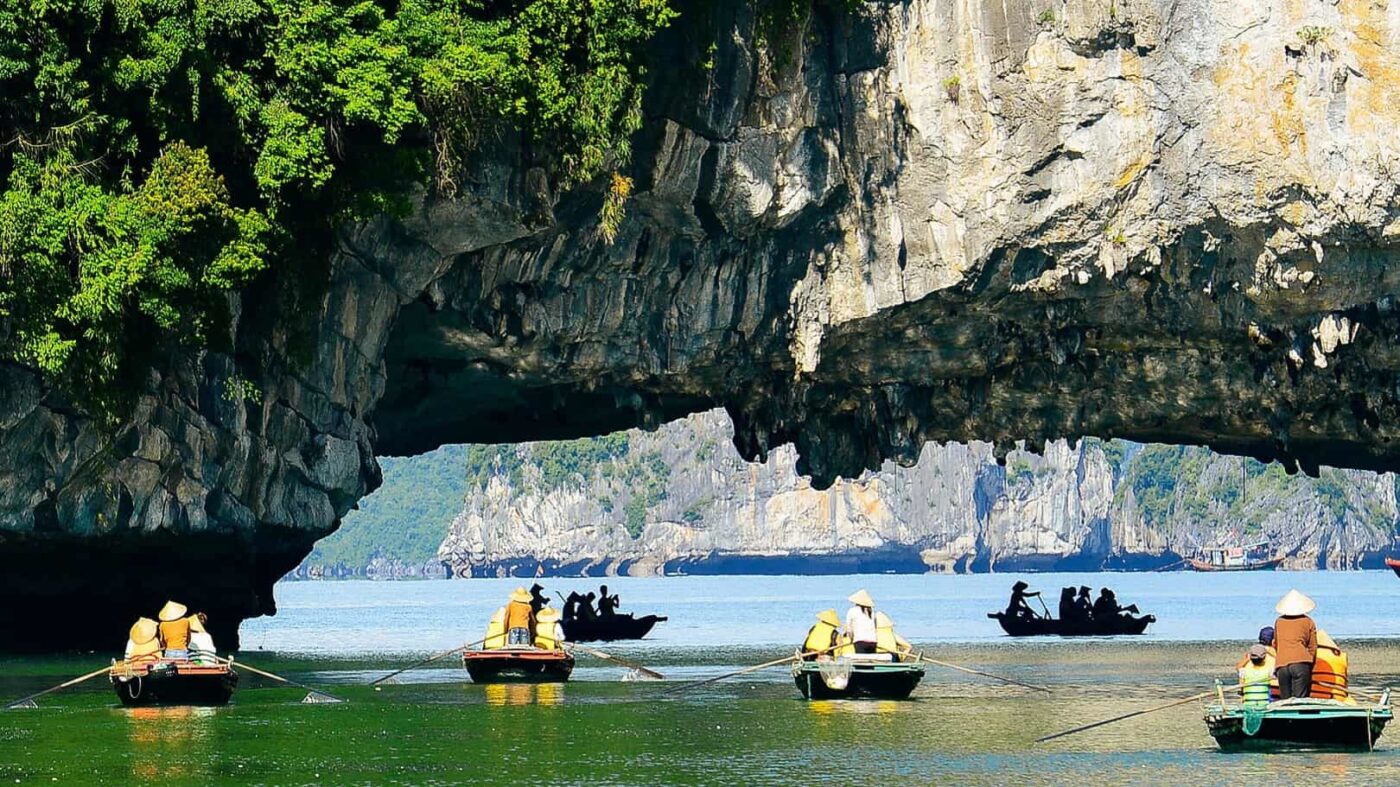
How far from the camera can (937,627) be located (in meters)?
56.0

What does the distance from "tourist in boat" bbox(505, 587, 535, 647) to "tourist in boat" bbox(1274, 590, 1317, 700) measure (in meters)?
12.3

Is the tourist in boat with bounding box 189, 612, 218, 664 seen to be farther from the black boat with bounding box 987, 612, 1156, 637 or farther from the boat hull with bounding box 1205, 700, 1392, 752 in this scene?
the black boat with bounding box 987, 612, 1156, 637

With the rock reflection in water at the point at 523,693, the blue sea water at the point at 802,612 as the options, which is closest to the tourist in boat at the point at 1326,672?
the rock reflection in water at the point at 523,693

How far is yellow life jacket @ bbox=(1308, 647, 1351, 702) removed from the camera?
19484 mm

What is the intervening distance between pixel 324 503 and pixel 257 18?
926 cm

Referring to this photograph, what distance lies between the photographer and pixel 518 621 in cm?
2945

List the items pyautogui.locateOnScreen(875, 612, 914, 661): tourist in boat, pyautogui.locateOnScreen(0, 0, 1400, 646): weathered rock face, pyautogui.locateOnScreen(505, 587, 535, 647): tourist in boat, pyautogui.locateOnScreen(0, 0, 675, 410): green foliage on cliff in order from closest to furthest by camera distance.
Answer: pyautogui.locateOnScreen(875, 612, 914, 661): tourist in boat → pyautogui.locateOnScreen(0, 0, 675, 410): green foliage on cliff → pyautogui.locateOnScreen(505, 587, 535, 647): tourist in boat → pyautogui.locateOnScreen(0, 0, 1400, 646): weathered rock face

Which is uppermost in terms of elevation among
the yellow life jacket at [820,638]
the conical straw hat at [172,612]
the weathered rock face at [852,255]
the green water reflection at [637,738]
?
the weathered rock face at [852,255]

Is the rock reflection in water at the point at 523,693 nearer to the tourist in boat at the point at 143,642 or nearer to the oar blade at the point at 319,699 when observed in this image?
the oar blade at the point at 319,699

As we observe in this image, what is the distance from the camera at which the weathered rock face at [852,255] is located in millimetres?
30250

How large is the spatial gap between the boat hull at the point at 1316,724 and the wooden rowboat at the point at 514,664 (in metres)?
11.5

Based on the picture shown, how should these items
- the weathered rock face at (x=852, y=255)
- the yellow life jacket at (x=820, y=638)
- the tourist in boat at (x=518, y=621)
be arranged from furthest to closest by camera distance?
the weathered rock face at (x=852, y=255) < the tourist in boat at (x=518, y=621) < the yellow life jacket at (x=820, y=638)

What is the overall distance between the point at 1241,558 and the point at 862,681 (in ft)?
415

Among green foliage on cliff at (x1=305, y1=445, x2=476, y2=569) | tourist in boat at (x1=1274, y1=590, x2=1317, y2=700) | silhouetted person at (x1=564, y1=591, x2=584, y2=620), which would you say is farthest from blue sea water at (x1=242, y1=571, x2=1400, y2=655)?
green foliage on cliff at (x1=305, y1=445, x2=476, y2=569)
